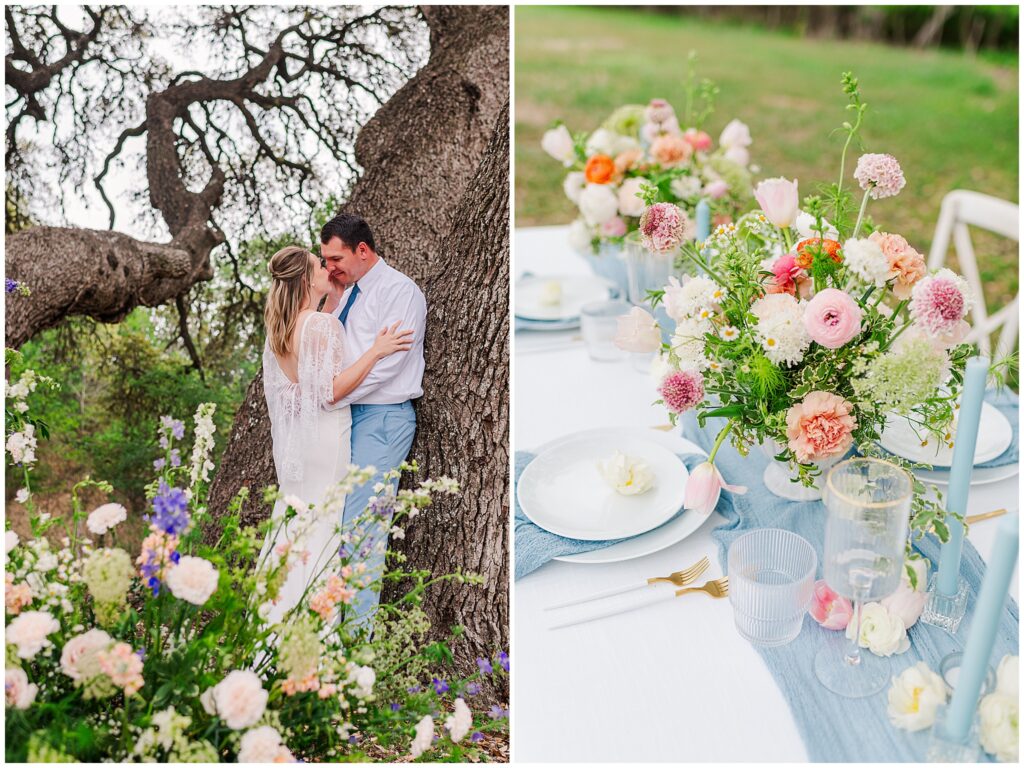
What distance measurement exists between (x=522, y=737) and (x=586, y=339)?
1.22 m

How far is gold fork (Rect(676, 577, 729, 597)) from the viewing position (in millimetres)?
1495

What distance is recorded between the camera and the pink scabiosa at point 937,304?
127 cm

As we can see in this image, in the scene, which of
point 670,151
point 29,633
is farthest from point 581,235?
point 29,633

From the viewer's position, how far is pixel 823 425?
1362 millimetres

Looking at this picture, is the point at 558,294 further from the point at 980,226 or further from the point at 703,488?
the point at 980,226

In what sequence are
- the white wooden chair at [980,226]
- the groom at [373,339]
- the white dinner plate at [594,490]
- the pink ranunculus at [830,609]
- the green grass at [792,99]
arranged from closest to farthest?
the pink ranunculus at [830,609] < the white dinner plate at [594,490] < the groom at [373,339] < the white wooden chair at [980,226] < the green grass at [792,99]

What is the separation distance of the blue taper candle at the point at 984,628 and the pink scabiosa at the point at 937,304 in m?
0.35

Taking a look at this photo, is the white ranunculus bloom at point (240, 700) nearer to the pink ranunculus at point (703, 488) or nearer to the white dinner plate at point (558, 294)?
the pink ranunculus at point (703, 488)

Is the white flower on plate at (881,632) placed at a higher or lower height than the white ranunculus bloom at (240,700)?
higher

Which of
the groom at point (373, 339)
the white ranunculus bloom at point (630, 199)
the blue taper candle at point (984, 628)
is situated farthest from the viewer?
the white ranunculus bloom at point (630, 199)

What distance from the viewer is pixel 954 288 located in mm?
1281

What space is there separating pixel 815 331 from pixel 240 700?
105 centimetres

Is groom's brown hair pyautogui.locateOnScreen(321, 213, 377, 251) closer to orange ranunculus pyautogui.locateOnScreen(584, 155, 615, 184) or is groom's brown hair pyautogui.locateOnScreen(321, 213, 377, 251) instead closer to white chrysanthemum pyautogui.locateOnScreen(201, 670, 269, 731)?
orange ranunculus pyautogui.locateOnScreen(584, 155, 615, 184)

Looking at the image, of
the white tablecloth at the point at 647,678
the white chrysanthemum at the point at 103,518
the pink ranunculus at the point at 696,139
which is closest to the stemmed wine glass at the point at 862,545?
the white tablecloth at the point at 647,678
